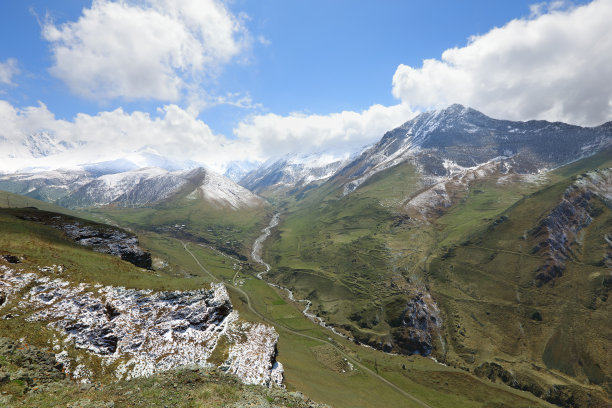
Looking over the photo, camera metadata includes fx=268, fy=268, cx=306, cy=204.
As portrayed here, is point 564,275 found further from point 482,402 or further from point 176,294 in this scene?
point 176,294

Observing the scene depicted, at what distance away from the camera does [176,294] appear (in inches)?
2101

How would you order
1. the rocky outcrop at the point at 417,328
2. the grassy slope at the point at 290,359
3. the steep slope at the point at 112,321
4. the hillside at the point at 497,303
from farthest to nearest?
1. the rocky outcrop at the point at 417,328
2. the hillside at the point at 497,303
3. the steep slope at the point at 112,321
4. the grassy slope at the point at 290,359

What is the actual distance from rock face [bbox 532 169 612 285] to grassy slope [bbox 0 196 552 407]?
86.5 metres

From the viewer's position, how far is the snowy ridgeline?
39.0m

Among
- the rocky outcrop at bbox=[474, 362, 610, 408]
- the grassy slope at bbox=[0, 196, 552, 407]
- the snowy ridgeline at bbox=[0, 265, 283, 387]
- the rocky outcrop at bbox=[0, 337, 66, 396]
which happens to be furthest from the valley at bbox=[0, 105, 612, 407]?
the rocky outcrop at bbox=[0, 337, 66, 396]

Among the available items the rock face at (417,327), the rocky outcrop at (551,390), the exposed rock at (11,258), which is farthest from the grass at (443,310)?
the rock face at (417,327)

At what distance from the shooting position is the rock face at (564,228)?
153 m

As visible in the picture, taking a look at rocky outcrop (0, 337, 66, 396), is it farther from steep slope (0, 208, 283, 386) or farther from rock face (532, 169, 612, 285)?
rock face (532, 169, 612, 285)

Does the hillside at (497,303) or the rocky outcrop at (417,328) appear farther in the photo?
the rocky outcrop at (417,328)

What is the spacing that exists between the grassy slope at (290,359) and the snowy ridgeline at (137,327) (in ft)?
7.45

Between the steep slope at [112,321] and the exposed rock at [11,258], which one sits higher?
the exposed rock at [11,258]

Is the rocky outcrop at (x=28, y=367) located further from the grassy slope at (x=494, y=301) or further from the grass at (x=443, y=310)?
the grassy slope at (x=494, y=301)

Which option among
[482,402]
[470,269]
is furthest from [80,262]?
[470,269]

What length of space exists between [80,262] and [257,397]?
48.8m
